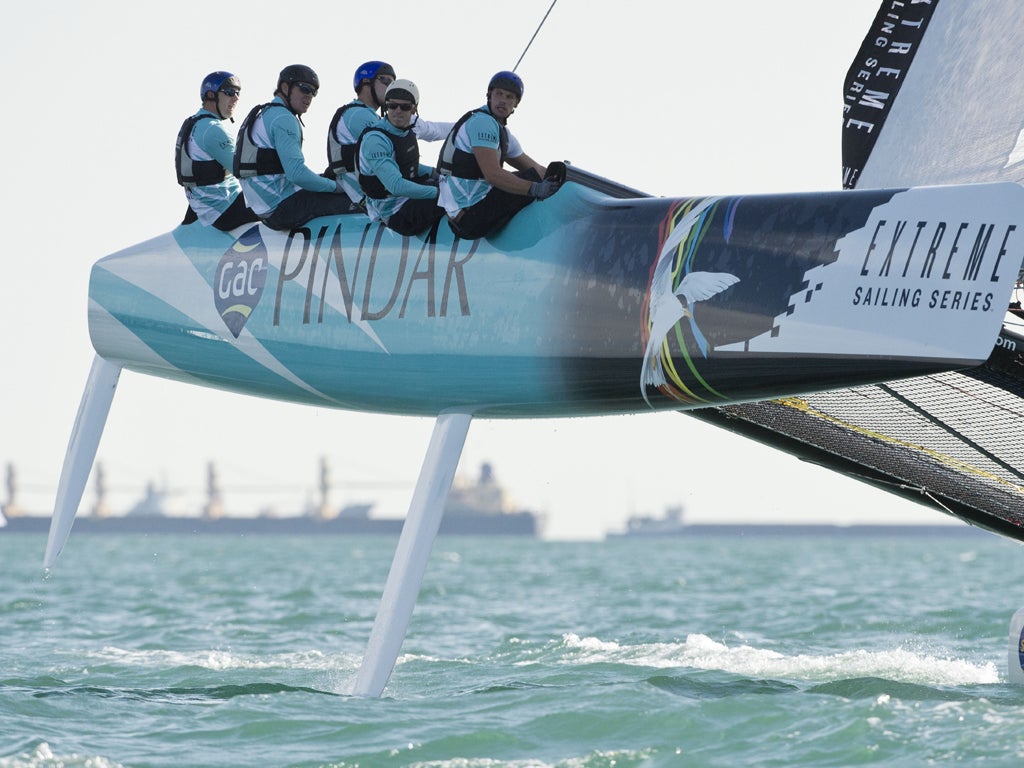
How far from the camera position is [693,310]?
462 cm

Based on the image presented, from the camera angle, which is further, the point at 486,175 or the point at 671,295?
the point at 486,175

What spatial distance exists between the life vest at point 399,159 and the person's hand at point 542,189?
1.86 feet

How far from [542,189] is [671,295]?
71 cm

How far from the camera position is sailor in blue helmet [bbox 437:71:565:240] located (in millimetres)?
5141

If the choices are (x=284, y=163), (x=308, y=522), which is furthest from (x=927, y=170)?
(x=308, y=522)

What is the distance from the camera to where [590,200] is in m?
5.13

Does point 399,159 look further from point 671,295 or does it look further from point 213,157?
point 671,295

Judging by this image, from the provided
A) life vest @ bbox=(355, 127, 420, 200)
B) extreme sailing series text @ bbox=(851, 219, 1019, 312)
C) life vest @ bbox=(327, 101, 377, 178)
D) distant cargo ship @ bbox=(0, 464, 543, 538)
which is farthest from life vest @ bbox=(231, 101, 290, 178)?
distant cargo ship @ bbox=(0, 464, 543, 538)

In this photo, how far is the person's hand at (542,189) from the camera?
5156mm

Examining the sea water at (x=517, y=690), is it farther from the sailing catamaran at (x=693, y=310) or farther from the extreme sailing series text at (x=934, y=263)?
the extreme sailing series text at (x=934, y=263)

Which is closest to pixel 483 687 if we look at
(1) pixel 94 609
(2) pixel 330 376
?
(2) pixel 330 376

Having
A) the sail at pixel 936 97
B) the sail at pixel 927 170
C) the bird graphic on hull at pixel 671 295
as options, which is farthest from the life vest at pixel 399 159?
the sail at pixel 936 97

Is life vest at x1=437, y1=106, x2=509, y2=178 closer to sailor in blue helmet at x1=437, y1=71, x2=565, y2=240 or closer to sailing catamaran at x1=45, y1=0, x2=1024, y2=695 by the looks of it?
sailor in blue helmet at x1=437, y1=71, x2=565, y2=240

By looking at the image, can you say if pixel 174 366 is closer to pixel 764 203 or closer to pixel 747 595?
pixel 764 203
